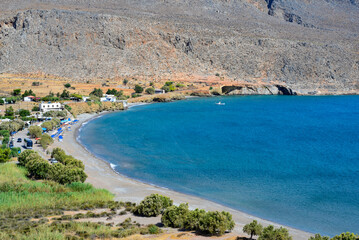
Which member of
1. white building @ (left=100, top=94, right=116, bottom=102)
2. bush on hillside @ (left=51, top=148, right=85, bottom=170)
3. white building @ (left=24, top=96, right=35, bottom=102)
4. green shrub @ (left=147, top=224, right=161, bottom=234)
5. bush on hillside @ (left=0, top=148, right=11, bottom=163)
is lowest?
bush on hillside @ (left=0, top=148, right=11, bottom=163)

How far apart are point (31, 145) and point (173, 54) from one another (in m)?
85.9

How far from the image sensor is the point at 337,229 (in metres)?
25.6

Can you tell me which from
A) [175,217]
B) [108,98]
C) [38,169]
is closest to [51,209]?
[38,169]

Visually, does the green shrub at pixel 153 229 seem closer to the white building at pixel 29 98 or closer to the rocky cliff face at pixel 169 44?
the white building at pixel 29 98

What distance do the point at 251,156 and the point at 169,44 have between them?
85.6 metres

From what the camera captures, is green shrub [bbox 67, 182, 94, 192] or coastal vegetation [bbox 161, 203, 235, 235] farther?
green shrub [bbox 67, 182, 94, 192]

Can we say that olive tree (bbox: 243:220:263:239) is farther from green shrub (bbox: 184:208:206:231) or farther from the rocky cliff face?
the rocky cliff face

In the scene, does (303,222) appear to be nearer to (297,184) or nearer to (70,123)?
(297,184)

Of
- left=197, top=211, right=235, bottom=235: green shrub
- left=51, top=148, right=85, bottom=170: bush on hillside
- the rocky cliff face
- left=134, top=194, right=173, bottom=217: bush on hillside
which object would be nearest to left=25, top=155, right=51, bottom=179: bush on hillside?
left=51, top=148, right=85, bottom=170: bush on hillside

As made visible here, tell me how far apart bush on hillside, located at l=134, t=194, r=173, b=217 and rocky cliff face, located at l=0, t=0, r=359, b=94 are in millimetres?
87256

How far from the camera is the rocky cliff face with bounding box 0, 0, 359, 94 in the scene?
112m

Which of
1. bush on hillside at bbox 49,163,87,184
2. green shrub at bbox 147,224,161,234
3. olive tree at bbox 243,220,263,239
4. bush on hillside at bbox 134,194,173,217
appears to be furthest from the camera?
bush on hillside at bbox 49,163,87,184

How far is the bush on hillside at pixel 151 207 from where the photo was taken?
81.6ft

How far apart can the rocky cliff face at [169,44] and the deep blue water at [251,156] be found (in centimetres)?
3869
